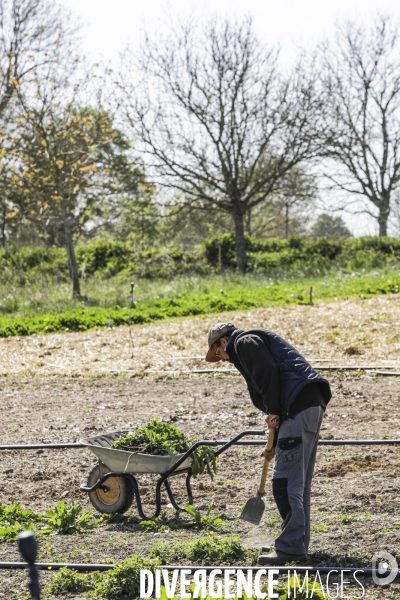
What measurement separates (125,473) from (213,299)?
12.7 metres

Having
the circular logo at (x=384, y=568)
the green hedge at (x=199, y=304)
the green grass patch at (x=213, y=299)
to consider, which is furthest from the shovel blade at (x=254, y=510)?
the green hedge at (x=199, y=304)

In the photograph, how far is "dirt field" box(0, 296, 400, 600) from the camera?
4.72m

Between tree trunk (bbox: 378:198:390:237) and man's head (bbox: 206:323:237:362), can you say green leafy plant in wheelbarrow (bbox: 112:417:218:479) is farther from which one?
tree trunk (bbox: 378:198:390:237)

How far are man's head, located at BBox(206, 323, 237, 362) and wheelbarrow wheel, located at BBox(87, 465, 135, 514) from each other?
139 centimetres

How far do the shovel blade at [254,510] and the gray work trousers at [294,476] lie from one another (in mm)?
378

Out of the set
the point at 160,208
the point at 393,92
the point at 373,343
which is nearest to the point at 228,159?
the point at 160,208

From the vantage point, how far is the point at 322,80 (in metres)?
26.8

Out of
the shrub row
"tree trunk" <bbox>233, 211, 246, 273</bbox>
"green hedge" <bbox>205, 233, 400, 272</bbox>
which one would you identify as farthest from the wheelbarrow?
"tree trunk" <bbox>233, 211, 246, 273</bbox>

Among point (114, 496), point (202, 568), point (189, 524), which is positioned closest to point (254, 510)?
point (189, 524)

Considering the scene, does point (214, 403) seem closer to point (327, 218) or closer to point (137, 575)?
point (137, 575)

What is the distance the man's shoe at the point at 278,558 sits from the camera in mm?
4219

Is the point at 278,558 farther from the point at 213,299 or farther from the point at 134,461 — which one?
the point at 213,299

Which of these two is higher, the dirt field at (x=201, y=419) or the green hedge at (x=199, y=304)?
the green hedge at (x=199, y=304)

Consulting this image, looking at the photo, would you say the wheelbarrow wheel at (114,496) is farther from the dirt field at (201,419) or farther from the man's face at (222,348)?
the man's face at (222,348)
